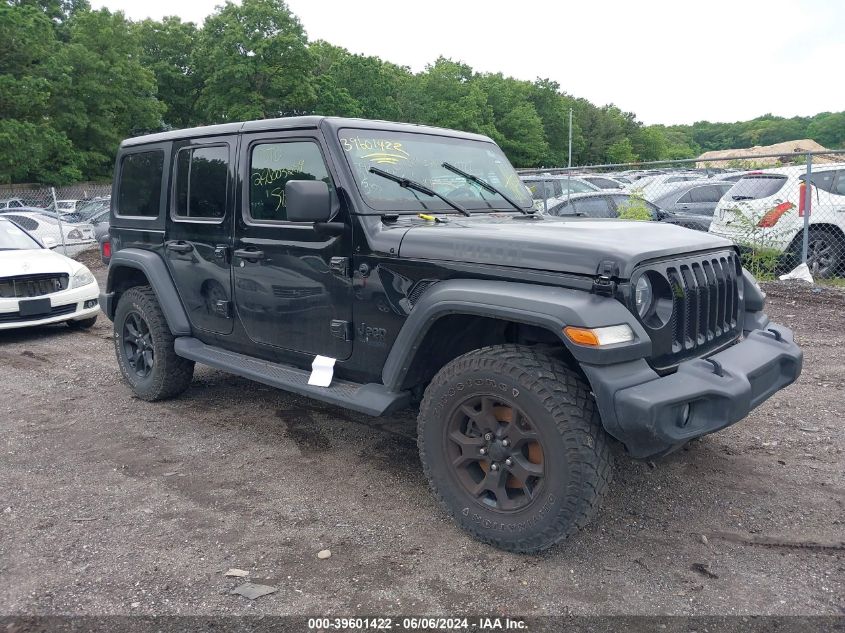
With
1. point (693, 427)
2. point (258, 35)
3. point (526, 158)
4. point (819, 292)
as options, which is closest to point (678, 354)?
point (693, 427)

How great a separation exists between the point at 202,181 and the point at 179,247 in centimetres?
50

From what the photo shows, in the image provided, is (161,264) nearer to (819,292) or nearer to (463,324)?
(463,324)

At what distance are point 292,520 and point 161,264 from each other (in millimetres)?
2441

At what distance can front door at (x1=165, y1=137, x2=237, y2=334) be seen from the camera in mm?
4426

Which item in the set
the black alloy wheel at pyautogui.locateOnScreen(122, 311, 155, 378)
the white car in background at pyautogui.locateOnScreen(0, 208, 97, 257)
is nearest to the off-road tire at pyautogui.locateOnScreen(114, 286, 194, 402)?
the black alloy wheel at pyautogui.locateOnScreen(122, 311, 155, 378)

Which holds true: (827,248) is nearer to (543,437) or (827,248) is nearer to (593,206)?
(593,206)

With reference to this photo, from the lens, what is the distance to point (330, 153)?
12.4ft

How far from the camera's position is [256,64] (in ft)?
143

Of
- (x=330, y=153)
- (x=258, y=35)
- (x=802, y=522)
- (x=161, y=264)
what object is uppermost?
(x=258, y=35)

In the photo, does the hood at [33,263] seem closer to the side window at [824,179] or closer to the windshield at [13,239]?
the windshield at [13,239]

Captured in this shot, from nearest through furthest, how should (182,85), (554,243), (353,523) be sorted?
1. (554,243)
2. (353,523)
3. (182,85)

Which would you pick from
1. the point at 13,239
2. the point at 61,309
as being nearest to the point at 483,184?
the point at 61,309

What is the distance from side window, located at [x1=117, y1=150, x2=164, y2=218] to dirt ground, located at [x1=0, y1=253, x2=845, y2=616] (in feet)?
5.13

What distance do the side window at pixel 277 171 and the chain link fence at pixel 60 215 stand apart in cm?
441
